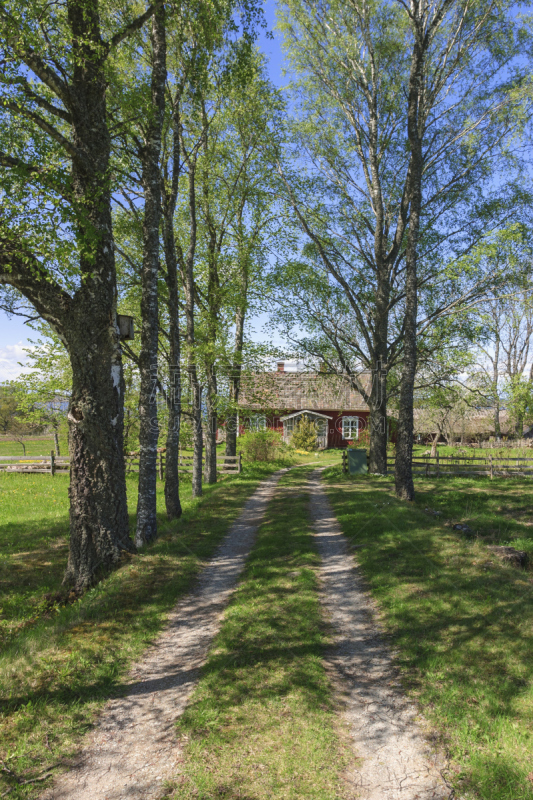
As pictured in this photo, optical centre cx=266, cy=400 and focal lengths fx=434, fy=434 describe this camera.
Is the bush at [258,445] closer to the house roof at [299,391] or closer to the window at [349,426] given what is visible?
the house roof at [299,391]

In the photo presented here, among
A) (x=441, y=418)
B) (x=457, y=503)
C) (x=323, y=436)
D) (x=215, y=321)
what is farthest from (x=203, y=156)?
(x=441, y=418)

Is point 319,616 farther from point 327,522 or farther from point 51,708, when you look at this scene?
point 327,522

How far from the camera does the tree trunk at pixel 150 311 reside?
9164 millimetres

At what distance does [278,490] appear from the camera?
16281 millimetres

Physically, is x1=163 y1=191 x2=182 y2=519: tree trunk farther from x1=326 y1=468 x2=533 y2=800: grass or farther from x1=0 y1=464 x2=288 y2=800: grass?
x1=326 y1=468 x2=533 y2=800: grass

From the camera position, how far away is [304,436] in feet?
105

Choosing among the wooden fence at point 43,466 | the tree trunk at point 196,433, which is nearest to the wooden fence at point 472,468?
A: the tree trunk at point 196,433

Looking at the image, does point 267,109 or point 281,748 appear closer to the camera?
point 281,748

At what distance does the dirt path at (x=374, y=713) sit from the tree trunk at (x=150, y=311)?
162 inches

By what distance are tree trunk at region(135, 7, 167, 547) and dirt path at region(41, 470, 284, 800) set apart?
260 cm

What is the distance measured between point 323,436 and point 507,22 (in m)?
26.2

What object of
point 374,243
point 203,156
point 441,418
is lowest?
point 441,418

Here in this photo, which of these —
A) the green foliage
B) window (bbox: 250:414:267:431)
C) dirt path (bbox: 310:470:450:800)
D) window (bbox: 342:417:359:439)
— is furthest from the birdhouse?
window (bbox: 342:417:359:439)

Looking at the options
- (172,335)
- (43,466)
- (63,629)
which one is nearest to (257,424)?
(43,466)
